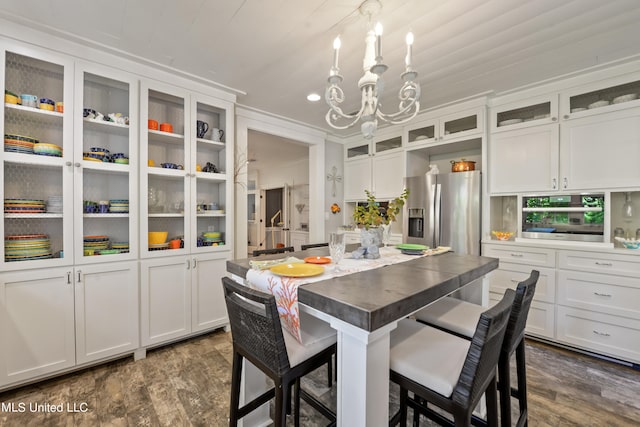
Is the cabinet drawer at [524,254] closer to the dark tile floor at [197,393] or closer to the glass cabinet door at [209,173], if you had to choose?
the dark tile floor at [197,393]

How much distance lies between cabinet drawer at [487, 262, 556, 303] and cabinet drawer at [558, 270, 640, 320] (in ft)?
0.21

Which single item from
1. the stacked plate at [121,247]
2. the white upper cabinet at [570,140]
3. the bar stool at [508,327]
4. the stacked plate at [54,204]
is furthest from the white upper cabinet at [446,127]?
the stacked plate at [54,204]

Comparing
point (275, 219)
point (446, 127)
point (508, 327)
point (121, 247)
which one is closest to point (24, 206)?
point (121, 247)

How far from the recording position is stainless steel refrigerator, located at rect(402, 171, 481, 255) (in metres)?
2.94

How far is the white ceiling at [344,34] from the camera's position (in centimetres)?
166

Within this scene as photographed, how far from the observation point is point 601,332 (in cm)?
224

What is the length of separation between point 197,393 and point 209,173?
1902 millimetres

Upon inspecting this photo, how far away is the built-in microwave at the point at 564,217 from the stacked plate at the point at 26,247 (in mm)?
4311

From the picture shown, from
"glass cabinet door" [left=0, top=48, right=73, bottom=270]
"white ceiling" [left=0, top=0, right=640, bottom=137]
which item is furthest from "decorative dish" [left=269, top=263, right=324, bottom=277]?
Result: "glass cabinet door" [left=0, top=48, right=73, bottom=270]

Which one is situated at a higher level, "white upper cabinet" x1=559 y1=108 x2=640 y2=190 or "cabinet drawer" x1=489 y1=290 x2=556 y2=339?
"white upper cabinet" x1=559 y1=108 x2=640 y2=190

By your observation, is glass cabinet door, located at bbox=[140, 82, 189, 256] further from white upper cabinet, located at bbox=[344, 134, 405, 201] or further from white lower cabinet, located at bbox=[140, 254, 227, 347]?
white upper cabinet, located at bbox=[344, 134, 405, 201]

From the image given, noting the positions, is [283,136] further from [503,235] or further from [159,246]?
[503,235]

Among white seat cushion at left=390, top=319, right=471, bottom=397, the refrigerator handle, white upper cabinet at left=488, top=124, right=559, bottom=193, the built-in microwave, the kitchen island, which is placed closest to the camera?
the kitchen island

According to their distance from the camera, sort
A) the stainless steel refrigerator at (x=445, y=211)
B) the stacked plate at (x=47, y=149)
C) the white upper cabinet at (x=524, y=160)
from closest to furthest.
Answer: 1. the stacked plate at (x=47, y=149)
2. the white upper cabinet at (x=524, y=160)
3. the stainless steel refrigerator at (x=445, y=211)
